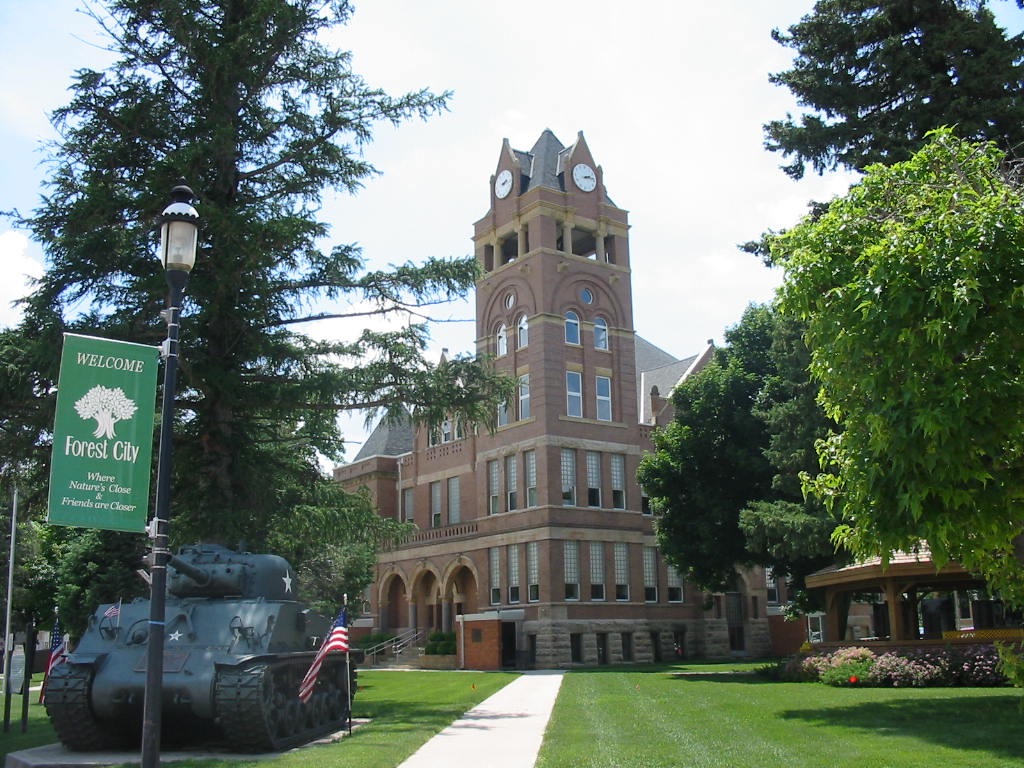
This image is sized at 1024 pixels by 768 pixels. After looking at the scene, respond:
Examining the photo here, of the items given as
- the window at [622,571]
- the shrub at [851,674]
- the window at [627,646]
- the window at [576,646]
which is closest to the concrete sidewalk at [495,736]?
the shrub at [851,674]

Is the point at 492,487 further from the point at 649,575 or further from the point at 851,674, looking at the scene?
the point at 851,674

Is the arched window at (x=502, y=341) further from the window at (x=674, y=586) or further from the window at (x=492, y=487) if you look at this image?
the window at (x=674, y=586)

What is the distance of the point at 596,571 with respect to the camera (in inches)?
1618

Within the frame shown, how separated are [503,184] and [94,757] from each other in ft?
119

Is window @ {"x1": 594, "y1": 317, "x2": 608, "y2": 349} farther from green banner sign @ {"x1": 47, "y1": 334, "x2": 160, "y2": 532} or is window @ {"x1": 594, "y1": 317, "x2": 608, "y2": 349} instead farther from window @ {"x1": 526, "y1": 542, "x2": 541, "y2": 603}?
green banner sign @ {"x1": 47, "y1": 334, "x2": 160, "y2": 532}

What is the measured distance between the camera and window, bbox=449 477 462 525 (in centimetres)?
4622

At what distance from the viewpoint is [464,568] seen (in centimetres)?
4559

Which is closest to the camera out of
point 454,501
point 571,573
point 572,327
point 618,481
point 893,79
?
point 893,79

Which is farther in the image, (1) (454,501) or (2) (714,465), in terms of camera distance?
(1) (454,501)

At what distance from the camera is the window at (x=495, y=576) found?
4222 centimetres

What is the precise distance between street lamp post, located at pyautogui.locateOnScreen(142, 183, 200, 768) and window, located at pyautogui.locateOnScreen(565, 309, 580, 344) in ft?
111

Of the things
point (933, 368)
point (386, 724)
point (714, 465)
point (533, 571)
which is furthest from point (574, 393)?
point (933, 368)

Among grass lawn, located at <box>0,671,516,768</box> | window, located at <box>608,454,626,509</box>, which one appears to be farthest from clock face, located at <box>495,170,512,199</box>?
grass lawn, located at <box>0,671,516,768</box>

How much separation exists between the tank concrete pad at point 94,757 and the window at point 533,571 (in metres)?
26.3
